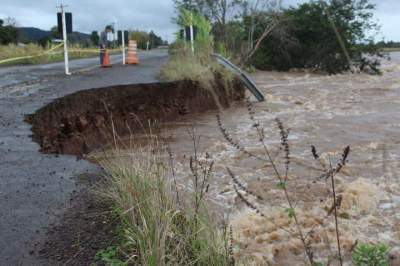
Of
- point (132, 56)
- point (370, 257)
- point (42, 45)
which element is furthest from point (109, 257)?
point (42, 45)

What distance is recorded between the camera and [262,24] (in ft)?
90.5

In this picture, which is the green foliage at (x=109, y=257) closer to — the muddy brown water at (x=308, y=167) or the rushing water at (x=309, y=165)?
the muddy brown water at (x=308, y=167)

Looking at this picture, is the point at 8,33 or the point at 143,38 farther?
the point at 143,38

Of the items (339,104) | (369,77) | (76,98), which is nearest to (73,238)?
(76,98)

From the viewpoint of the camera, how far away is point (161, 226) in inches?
146

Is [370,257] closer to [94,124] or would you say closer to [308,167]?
[308,167]

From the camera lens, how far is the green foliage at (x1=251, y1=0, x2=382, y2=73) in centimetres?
2617

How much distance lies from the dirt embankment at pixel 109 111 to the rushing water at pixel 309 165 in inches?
20.9

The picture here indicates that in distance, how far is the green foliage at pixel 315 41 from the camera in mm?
26172

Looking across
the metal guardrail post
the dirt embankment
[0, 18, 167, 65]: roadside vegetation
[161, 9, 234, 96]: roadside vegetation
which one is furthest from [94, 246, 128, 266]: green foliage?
[0, 18, 167, 65]: roadside vegetation

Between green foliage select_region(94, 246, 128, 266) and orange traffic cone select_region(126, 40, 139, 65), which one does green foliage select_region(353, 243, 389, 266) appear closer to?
green foliage select_region(94, 246, 128, 266)

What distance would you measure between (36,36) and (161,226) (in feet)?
160

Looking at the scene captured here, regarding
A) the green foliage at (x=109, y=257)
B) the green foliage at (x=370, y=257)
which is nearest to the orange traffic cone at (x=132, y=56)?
the green foliage at (x=109, y=257)

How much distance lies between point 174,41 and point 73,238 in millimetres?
15274
